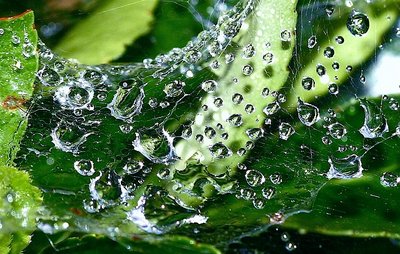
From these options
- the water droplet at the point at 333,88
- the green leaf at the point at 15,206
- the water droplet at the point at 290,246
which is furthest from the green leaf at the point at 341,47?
the green leaf at the point at 15,206

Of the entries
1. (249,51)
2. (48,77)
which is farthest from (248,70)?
(48,77)

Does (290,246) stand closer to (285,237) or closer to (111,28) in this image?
(285,237)

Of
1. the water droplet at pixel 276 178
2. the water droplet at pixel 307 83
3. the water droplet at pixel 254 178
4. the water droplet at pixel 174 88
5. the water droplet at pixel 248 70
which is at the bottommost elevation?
the water droplet at pixel 254 178

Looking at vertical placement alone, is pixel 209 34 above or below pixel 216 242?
above

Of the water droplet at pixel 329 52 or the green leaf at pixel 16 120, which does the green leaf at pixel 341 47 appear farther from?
the green leaf at pixel 16 120

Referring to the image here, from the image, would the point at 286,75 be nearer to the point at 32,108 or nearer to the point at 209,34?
the point at 209,34

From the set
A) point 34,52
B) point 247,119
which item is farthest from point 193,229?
point 34,52

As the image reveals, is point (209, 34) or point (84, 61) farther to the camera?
point (84, 61)
